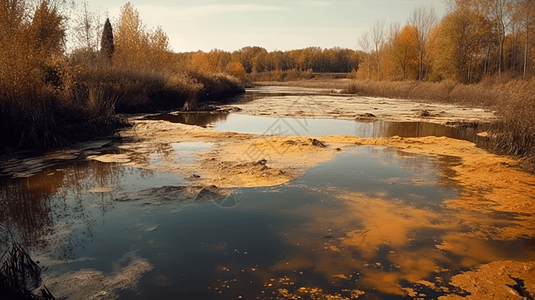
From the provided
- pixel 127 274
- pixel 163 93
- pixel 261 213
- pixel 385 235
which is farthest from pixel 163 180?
pixel 163 93

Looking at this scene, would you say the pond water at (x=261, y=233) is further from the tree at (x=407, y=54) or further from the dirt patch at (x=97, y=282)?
the tree at (x=407, y=54)

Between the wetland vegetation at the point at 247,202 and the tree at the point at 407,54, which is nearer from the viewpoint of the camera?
the wetland vegetation at the point at 247,202

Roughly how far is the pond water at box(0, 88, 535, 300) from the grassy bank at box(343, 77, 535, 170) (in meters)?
3.28

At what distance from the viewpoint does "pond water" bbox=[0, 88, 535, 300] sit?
162 inches

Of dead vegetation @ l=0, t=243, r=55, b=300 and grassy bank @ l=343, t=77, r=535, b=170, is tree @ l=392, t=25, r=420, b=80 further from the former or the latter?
dead vegetation @ l=0, t=243, r=55, b=300

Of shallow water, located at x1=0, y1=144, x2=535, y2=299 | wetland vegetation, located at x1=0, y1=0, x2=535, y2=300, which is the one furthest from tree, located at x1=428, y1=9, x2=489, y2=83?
shallow water, located at x1=0, y1=144, x2=535, y2=299

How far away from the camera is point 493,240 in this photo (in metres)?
5.15

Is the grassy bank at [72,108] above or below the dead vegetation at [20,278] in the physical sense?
above

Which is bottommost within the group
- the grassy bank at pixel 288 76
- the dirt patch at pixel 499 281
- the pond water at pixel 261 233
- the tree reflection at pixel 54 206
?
the dirt patch at pixel 499 281

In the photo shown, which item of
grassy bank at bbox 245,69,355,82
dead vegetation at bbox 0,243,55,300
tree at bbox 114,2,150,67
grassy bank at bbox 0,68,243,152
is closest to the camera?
dead vegetation at bbox 0,243,55,300

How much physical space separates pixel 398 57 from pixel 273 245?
42737 mm

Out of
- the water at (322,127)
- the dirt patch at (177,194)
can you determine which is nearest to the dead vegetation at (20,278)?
the dirt patch at (177,194)

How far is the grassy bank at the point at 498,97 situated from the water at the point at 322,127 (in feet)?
6.23

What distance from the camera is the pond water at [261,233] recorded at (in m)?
4.12
